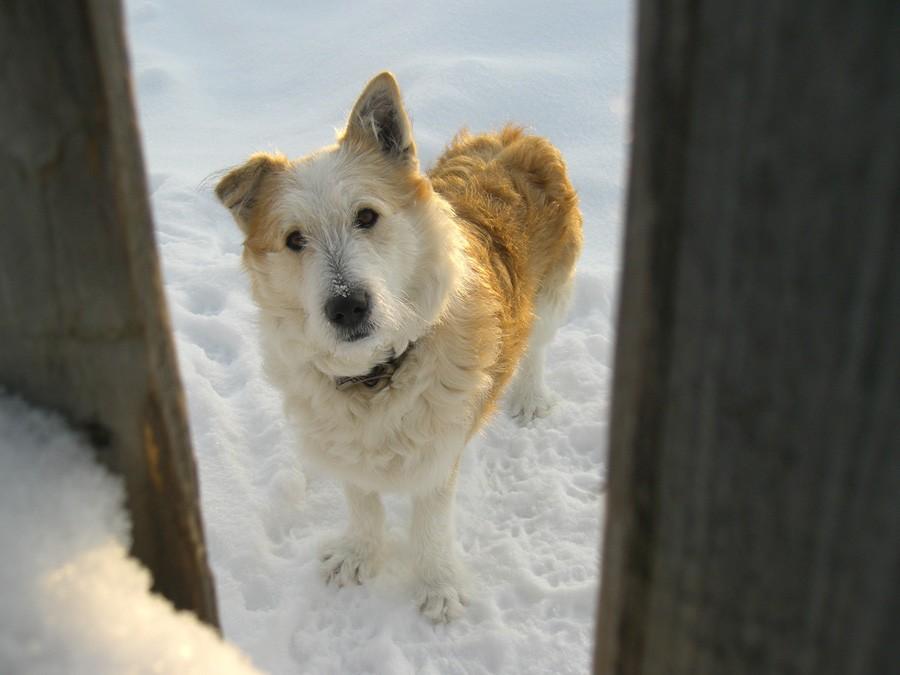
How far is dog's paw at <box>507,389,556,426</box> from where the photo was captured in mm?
3982

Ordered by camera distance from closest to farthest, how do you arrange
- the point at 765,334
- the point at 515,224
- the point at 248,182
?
the point at 765,334
the point at 248,182
the point at 515,224

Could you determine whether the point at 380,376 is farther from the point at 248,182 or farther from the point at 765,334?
the point at 765,334

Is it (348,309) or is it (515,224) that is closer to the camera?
(348,309)

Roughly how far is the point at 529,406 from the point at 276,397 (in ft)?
4.61

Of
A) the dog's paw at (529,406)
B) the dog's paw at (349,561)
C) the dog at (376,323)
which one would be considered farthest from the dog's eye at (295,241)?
the dog's paw at (529,406)

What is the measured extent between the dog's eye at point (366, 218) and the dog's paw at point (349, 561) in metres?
1.35

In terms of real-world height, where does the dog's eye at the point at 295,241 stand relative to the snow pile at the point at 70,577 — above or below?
above

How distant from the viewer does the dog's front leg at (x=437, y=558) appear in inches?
115

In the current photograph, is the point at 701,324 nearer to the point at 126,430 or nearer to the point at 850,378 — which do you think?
the point at 850,378

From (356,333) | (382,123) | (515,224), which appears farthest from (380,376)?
(515,224)

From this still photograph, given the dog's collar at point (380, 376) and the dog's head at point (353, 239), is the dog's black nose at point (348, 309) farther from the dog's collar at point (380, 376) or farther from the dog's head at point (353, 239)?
the dog's collar at point (380, 376)

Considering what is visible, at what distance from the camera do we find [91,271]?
0.69 meters

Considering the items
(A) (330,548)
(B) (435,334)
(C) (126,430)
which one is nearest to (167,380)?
(C) (126,430)

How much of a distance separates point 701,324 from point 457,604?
2.65 m
